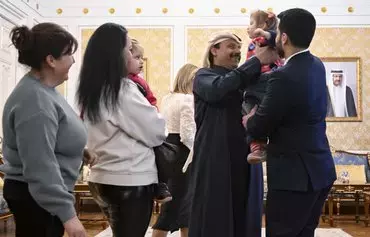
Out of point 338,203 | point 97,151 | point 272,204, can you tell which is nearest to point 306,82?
point 272,204

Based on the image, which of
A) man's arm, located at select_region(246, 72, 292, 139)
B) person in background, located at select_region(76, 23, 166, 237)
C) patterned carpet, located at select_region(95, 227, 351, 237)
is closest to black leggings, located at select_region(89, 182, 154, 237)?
person in background, located at select_region(76, 23, 166, 237)

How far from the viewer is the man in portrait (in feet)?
29.5

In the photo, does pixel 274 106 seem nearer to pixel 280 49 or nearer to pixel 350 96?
pixel 280 49

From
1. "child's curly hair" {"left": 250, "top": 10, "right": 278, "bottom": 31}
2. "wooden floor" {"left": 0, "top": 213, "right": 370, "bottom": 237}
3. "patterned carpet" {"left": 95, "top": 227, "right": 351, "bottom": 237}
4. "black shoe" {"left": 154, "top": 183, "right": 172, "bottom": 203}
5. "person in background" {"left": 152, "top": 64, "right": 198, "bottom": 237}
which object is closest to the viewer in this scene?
"black shoe" {"left": 154, "top": 183, "right": 172, "bottom": 203}

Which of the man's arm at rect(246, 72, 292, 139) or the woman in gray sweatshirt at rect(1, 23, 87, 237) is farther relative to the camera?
the man's arm at rect(246, 72, 292, 139)

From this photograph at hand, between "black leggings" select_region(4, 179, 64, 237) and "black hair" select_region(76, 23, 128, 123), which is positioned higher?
"black hair" select_region(76, 23, 128, 123)

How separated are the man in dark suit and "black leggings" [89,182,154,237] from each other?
55cm

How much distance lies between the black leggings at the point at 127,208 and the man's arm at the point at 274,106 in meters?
0.59

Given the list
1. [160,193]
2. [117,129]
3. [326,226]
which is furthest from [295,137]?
[326,226]

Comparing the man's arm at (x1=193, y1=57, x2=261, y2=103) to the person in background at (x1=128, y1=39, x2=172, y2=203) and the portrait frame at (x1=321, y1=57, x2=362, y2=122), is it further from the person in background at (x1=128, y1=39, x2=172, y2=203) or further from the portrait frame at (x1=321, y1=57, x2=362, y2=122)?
the portrait frame at (x1=321, y1=57, x2=362, y2=122)

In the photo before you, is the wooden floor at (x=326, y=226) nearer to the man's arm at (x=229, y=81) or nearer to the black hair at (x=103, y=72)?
the man's arm at (x=229, y=81)

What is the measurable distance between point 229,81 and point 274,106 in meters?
0.42

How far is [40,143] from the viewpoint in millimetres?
1827

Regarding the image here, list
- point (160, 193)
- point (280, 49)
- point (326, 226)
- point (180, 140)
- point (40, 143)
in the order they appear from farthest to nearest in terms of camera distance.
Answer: point (326, 226)
point (180, 140)
point (280, 49)
point (160, 193)
point (40, 143)
